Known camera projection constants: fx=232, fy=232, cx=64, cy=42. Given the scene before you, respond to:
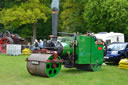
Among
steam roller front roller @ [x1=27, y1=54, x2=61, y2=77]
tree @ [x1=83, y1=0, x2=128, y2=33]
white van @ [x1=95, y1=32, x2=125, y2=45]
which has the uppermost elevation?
tree @ [x1=83, y1=0, x2=128, y2=33]

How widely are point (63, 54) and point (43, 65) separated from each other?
156 cm

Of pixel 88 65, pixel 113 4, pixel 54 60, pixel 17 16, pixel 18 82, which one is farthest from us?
pixel 17 16

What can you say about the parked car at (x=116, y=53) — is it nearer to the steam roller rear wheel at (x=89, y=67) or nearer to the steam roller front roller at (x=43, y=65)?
the steam roller rear wheel at (x=89, y=67)

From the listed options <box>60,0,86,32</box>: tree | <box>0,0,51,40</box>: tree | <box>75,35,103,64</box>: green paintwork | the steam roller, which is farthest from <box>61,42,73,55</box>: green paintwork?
<box>60,0,86,32</box>: tree

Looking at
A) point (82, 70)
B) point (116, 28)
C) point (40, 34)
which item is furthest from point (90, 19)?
point (82, 70)

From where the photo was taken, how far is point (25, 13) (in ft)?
100

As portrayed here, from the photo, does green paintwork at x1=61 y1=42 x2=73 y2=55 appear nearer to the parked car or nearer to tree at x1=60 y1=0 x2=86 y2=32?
the parked car

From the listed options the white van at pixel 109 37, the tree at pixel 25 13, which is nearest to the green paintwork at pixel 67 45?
the white van at pixel 109 37

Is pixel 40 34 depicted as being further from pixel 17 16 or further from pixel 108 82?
pixel 108 82

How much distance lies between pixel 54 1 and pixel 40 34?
100 ft

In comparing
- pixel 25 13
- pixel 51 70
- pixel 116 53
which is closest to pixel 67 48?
pixel 51 70

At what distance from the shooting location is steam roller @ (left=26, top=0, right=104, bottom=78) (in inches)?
320

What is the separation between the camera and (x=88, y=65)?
10344mm

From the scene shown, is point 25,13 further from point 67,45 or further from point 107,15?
point 67,45
